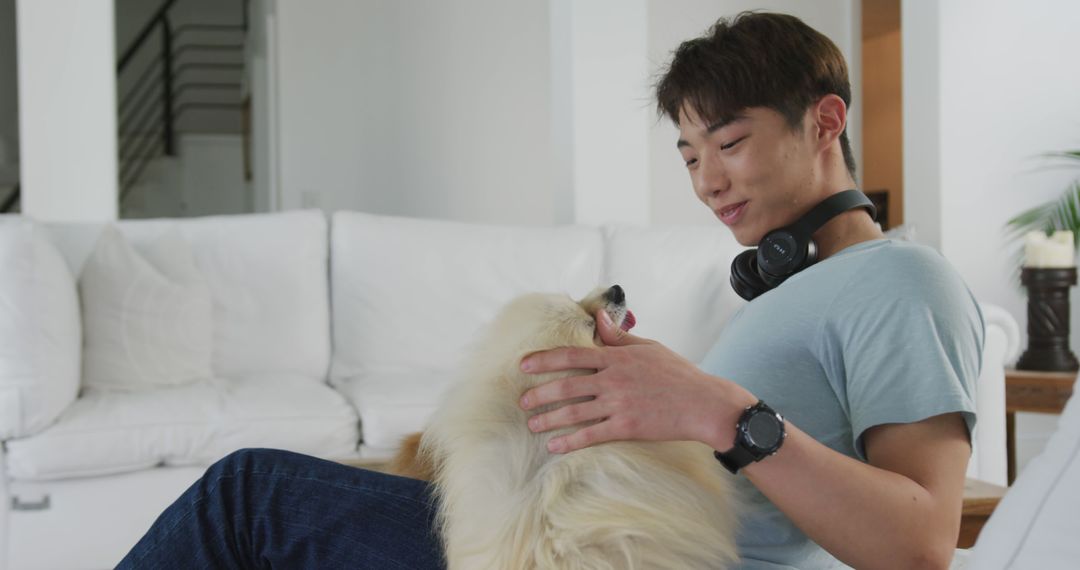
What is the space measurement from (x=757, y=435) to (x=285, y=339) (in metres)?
2.56

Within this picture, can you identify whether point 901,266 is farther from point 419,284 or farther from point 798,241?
point 419,284

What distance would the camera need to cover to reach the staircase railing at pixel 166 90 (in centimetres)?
933

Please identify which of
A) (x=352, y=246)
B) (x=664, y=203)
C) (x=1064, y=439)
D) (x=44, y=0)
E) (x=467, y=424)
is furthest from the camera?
(x=664, y=203)

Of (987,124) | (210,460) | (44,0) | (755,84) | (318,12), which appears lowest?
(210,460)

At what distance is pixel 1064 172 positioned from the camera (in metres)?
3.58

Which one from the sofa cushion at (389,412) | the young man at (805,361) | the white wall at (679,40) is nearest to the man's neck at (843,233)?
the young man at (805,361)

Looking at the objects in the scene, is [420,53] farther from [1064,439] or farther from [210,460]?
[1064,439]

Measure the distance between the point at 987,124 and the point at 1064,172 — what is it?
0.33 metres

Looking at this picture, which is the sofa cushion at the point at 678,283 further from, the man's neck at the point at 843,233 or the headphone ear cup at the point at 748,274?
the man's neck at the point at 843,233

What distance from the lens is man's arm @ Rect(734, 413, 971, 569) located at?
847mm

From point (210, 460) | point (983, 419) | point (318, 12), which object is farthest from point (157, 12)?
point (983, 419)

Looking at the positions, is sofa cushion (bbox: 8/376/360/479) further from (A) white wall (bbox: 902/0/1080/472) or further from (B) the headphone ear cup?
(A) white wall (bbox: 902/0/1080/472)

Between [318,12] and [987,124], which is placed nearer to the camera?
[987,124]

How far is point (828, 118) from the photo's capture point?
1134 mm
